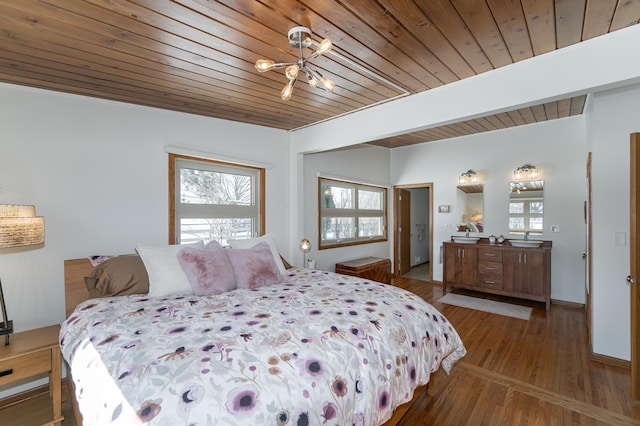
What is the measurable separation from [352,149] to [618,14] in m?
3.61

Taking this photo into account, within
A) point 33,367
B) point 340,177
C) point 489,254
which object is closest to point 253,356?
point 33,367

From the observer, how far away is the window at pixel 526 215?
438 centimetres

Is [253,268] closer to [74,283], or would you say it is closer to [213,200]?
[213,200]

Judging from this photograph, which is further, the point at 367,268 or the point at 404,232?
the point at 404,232

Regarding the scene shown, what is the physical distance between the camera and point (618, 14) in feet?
5.43

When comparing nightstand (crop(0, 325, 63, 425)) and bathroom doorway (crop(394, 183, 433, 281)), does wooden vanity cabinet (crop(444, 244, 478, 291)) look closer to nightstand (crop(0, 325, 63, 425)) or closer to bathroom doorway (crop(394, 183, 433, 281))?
bathroom doorway (crop(394, 183, 433, 281))

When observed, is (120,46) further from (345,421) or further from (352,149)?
(352,149)

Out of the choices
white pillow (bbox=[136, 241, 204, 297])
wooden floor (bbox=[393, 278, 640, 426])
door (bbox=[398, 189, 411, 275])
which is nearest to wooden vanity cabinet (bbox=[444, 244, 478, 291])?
wooden floor (bbox=[393, 278, 640, 426])

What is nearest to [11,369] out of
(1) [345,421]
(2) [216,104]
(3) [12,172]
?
(3) [12,172]

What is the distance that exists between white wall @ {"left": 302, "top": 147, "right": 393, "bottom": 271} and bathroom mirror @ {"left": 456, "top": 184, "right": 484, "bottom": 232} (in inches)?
55.5

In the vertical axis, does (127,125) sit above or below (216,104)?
below

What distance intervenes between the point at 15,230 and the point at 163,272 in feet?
3.00

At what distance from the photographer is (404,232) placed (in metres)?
6.35

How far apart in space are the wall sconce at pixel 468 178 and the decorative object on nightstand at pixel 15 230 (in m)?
5.42
